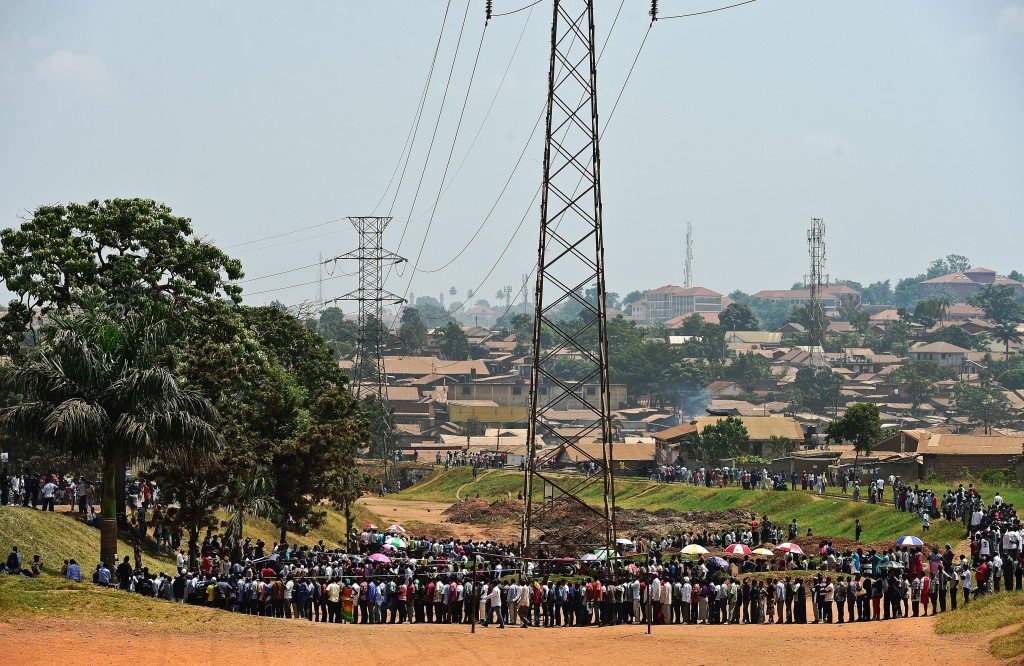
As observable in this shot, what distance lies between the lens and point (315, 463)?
51.1 metres

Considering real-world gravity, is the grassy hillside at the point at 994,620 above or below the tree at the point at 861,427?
below

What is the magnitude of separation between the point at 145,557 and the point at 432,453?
301 ft

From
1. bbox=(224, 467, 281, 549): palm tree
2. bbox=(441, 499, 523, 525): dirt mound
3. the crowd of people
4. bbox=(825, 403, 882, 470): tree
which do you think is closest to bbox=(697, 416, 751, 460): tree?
bbox=(825, 403, 882, 470): tree

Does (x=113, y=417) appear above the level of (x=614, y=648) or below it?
above

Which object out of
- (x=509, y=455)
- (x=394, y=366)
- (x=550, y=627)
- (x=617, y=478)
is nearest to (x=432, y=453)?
(x=509, y=455)

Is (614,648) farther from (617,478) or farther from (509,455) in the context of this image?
(509,455)

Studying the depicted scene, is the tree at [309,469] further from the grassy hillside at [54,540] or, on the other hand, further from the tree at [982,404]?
the tree at [982,404]

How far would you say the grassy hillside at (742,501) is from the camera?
59875 millimetres

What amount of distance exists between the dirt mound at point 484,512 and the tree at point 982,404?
337ft

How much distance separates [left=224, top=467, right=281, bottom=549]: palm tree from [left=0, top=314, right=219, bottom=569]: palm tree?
728 cm

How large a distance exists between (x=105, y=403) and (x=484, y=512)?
48125 millimetres

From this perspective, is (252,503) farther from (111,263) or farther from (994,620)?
(994,620)

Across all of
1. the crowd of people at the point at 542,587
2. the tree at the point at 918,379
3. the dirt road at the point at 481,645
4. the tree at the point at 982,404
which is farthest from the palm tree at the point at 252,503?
the tree at the point at 918,379

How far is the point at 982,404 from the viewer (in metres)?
180
